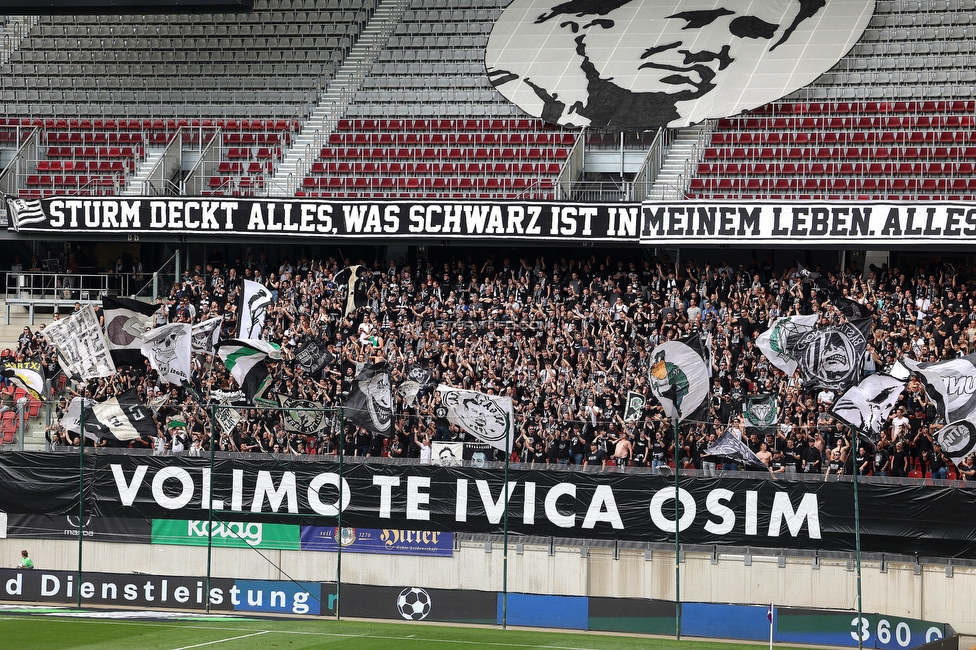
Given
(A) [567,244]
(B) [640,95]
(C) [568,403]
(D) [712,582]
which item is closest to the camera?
(D) [712,582]

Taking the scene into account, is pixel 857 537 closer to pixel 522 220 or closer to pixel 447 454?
pixel 447 454

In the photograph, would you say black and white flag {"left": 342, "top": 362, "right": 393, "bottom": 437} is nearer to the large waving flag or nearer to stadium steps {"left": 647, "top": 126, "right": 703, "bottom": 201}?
the large waving flag

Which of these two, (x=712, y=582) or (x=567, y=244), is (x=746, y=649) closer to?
(x=712, y=582)

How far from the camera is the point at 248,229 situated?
101ft

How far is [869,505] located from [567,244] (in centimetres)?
1072

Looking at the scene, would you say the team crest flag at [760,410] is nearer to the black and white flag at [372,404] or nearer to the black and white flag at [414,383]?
the black and white flag at [372,404]

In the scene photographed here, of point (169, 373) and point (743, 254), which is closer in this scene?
point (169, 373)

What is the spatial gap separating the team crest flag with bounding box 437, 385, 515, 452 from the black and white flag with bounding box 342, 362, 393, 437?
110cm

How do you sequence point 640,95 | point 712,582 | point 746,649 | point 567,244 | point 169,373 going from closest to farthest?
point 746,649
point 712,582
point 169,373
point 567,244
point 640,95

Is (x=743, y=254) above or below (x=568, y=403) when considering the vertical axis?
above

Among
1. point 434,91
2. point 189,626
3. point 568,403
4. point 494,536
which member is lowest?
point 189,626

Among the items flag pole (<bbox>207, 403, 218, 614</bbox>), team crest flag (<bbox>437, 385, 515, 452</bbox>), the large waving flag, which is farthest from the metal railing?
team crest flag (<bbox>437, 385, 515, 452</bbox>)

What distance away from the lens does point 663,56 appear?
3412 centimetres

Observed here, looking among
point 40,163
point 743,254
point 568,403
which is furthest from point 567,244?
point 40,163
